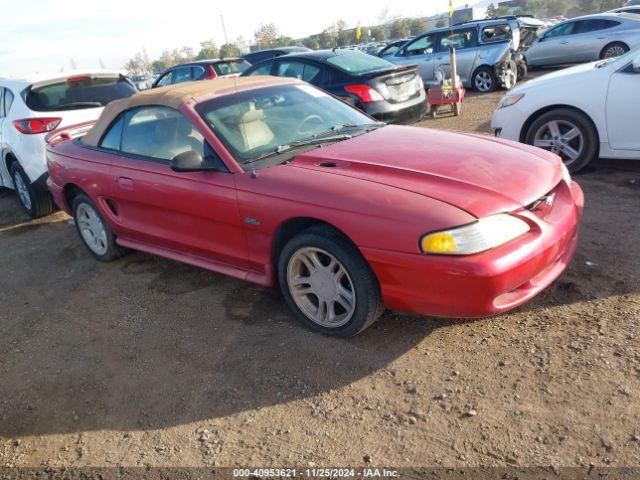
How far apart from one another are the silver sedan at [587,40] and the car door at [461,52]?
3520 mm

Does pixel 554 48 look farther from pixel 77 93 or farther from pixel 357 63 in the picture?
pixel 77 93

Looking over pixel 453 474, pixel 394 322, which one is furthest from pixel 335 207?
pixel 453 474

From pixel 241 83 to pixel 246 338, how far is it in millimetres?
2039

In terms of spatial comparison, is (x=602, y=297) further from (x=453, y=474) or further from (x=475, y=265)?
(x=453, y=474)

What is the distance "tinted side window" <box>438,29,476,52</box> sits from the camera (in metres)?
12.1

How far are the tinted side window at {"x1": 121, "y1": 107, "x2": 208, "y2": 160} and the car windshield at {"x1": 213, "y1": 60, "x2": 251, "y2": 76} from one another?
806cm

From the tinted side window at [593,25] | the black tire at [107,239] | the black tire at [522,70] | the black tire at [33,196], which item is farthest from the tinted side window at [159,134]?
the tinted side window at [593,25]

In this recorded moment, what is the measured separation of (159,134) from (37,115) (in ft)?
9.89

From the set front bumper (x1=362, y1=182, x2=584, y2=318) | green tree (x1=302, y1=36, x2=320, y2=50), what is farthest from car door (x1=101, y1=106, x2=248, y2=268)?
green tree (x1=302, y1=36, x2=320, y2=50)

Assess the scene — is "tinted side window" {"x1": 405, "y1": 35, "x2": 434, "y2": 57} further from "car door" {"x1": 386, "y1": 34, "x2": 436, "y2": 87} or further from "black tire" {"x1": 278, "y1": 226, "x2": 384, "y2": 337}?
"black tire" {"x1": 278, "y1": 226, "x2": 384, "y2": 337}

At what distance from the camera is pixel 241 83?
4.15m

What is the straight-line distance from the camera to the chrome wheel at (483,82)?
469 inches

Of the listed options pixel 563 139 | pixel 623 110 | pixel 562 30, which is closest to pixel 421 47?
pixel 562 30

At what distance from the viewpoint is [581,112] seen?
17.2 ft
